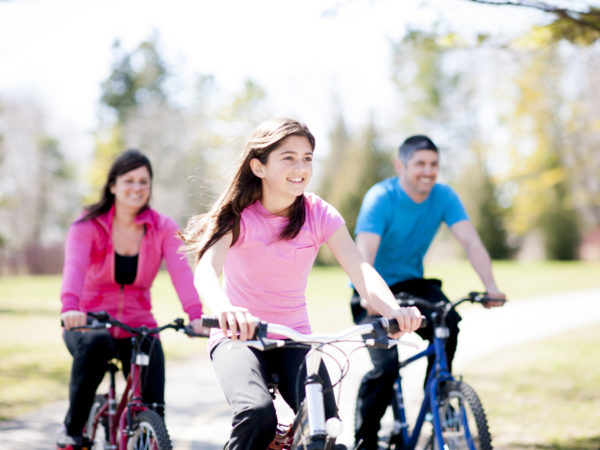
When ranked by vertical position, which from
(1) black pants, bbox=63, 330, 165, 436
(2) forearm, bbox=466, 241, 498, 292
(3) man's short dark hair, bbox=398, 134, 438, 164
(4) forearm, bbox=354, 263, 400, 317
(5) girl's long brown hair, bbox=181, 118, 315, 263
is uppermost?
(3) man's short dark hair, bbox=398, 134, 438, 164

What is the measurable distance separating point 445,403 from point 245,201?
1699 millimetres

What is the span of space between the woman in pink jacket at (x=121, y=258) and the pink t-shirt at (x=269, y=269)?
1.09 m

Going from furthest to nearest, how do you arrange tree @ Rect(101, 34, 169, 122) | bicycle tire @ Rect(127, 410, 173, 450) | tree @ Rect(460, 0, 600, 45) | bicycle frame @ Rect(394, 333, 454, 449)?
tree @ Rect(101, 34, 169, 122)
tree @ Rect(460, 0, 600, 45)
bicycle frame @ Rect(394, 333, 454, 449)
bicycle tire @ Rect(127, 410, 173, 450)

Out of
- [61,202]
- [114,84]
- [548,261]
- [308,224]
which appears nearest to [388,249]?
[308,224]

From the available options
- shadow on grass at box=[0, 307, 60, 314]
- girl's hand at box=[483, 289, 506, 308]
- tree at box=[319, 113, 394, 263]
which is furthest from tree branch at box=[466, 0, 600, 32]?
tree at box=[319, 113, 394, 263]

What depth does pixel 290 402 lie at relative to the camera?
129 inches

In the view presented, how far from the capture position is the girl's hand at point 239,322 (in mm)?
2674

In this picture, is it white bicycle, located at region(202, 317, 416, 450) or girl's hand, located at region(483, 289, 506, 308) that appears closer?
white bicycle, located at region(202, 317, 416, 450)

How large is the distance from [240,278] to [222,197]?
1.31ft

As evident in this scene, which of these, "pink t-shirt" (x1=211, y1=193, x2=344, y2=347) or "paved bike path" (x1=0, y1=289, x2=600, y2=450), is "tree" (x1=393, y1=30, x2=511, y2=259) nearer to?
"paved bike path" (x1=0, y1=289, x2=600, y2=450)

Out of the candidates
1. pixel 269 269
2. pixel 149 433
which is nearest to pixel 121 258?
pixel 149 433

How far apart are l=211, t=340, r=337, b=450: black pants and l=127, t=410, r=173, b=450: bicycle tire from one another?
699mm

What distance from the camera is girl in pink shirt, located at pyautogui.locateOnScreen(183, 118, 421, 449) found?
330 centimetres

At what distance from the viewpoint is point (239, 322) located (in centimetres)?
268
